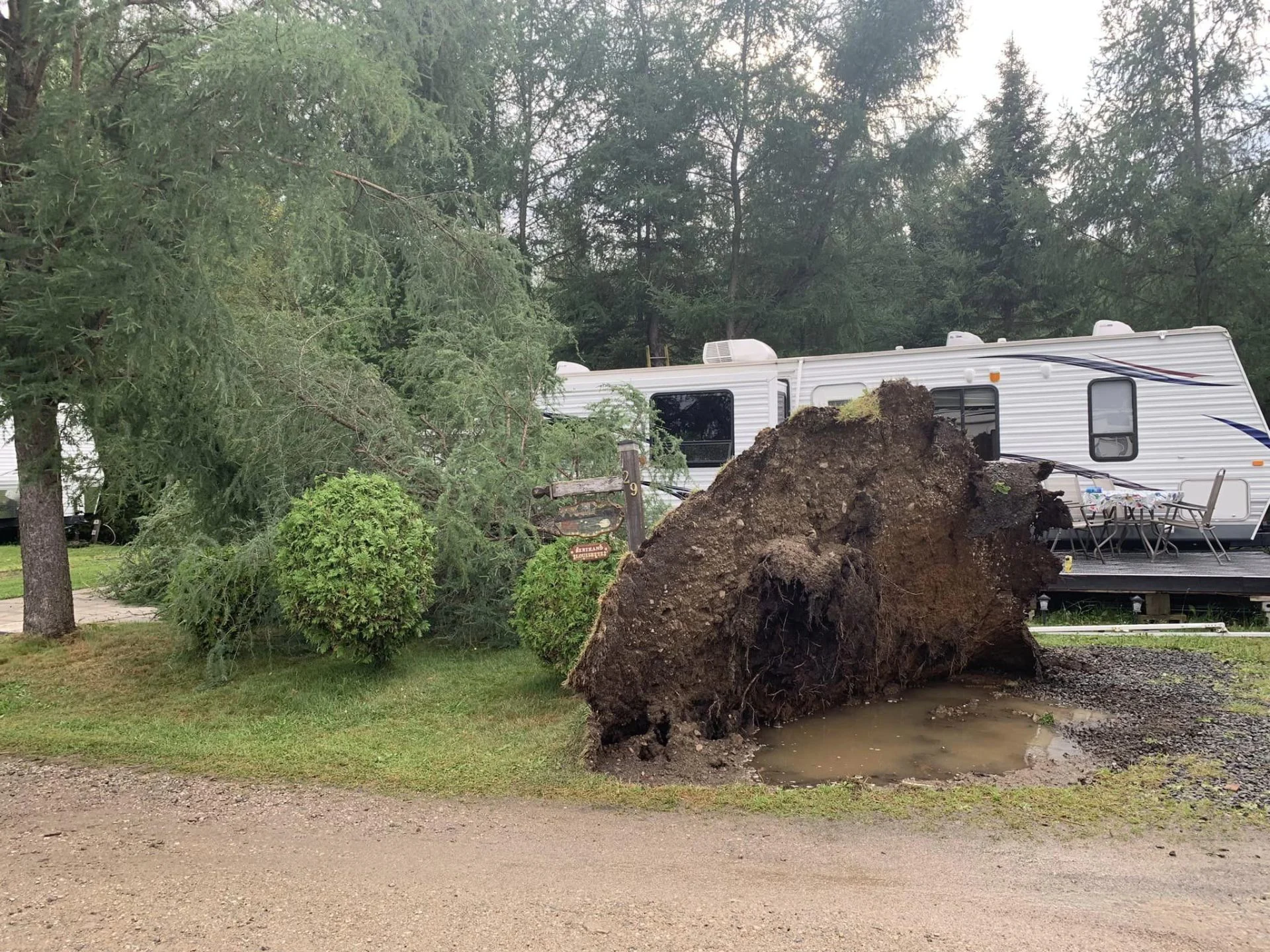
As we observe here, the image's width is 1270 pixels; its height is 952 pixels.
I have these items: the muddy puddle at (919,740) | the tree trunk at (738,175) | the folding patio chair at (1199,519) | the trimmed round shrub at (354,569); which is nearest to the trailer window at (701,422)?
the folding patio chair at (1199,519)

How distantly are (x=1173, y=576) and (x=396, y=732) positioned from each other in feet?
21.8

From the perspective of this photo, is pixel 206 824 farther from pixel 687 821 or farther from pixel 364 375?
pixel 364 375

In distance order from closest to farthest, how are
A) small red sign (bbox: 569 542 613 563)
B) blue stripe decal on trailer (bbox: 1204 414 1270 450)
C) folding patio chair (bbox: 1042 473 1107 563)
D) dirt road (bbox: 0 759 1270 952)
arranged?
1. dirt road (bbox: 0 759 1270 952)
2. small red sign (bbox: 569 542 613 563)
3. folding patio chair (bbox: 1042 473 1107 563)
4. blue stripe decal on trailer (bbox: 1204 414 1270 450)

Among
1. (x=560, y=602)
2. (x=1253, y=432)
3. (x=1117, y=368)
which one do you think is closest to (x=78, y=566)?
(x=560, y=602)

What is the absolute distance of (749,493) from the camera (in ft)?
19.2

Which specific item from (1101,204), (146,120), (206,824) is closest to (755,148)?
(1101,204)

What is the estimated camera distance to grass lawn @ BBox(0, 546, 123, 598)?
488 inches

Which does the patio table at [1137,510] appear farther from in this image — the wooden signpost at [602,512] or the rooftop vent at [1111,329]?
the wooden signpost at [602,512]

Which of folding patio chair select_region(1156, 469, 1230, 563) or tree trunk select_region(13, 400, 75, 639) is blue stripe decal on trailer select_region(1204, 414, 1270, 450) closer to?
folding patio chair select_region(1156, 469, 1230, 563)

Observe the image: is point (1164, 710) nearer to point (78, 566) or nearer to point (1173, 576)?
point (1173, 576)

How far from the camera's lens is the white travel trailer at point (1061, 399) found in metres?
10.2

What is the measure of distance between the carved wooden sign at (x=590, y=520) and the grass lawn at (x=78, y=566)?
27.4 ft

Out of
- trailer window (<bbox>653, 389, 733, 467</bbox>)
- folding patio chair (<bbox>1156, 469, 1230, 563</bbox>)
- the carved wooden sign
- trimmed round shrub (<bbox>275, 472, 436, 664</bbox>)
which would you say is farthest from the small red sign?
folding patio chair (<bbox>1156, 469, 1230, 563</bbox>)

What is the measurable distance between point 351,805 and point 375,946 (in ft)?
5.00
